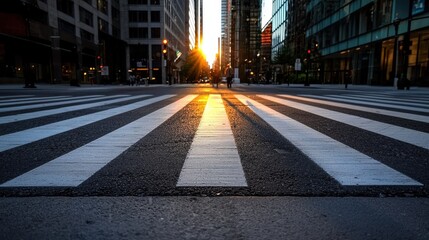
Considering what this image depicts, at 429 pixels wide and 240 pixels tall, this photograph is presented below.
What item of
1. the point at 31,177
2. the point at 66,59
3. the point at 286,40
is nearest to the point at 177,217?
the point at 31,177

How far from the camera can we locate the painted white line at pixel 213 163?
208cm

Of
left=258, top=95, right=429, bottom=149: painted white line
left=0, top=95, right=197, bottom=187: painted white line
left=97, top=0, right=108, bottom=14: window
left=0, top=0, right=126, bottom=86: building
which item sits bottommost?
left=0, top=95, right=197, bottom=187: painted white line

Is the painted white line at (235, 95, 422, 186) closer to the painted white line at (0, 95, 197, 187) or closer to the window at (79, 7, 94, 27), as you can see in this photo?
the painted white line at (0, 95, 197, 187)

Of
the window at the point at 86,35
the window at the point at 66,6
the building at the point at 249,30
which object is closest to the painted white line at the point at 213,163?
the window at the point at 66,6

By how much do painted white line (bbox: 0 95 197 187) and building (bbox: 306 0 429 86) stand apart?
66.2 ft

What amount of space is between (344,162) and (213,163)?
1115mm

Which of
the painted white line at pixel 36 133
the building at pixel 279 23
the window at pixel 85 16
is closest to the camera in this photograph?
the painted white line at pixel 36 133

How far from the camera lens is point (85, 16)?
40812 mm

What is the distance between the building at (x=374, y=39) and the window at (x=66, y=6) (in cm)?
2892

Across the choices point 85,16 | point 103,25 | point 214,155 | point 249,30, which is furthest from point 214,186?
point 249,30

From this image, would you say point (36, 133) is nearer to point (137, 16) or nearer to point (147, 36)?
point (147, 36)

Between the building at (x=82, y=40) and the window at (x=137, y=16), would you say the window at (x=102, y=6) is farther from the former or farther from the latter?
the window at (x=137, y=16)

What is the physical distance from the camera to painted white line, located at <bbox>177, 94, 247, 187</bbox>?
6.84 ft

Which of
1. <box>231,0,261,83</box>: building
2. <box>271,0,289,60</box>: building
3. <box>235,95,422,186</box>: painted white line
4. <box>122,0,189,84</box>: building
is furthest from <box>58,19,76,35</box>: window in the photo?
<box>231,0,261,83</box>: building
